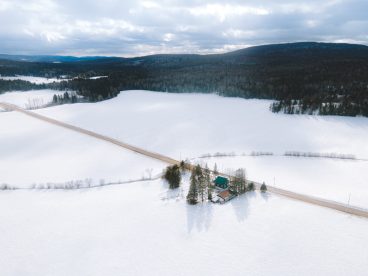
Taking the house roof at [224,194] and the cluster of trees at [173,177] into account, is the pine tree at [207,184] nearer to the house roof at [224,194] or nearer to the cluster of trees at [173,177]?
the house roof at [224,194]

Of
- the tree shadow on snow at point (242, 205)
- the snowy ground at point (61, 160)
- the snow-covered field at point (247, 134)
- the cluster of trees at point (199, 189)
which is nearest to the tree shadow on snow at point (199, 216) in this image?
the cluster of trees at point (199, 189)

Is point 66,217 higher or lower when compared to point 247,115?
lower

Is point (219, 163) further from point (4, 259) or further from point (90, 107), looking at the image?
point (90, 107)

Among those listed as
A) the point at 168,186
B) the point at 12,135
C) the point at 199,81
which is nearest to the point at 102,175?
the point at 168,186

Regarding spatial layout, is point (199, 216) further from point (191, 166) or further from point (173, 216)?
point (191, 166)

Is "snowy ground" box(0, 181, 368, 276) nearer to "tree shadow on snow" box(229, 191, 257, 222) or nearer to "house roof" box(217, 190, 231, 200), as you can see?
"tree shadow on snow" box(229, 191, 257, 222)

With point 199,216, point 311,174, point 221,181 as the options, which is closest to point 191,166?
point 221,181
